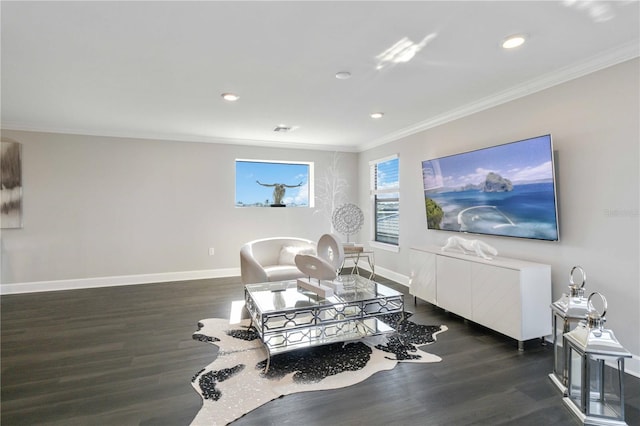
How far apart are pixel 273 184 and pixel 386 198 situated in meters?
2.14

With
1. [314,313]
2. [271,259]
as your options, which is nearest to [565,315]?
[314,313]

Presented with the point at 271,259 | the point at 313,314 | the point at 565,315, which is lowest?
the point at 313,314

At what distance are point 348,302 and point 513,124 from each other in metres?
2.45

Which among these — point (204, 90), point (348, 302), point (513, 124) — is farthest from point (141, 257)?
point (513, 124)

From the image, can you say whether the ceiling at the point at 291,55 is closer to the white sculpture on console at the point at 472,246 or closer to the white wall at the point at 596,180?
the white wall at the point at 596,180

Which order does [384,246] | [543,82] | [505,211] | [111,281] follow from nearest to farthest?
[543,82] < [505,211] < [111,281] < [384,246]

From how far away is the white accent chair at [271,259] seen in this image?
12.4ft

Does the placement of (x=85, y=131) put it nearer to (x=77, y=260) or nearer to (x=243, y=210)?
(x=77, y=260)

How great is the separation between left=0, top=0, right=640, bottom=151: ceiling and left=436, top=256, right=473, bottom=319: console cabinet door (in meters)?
1.78

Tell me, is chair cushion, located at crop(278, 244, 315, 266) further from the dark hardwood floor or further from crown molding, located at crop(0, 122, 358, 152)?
crown molding, located at crop(0, 122, 358, 152)

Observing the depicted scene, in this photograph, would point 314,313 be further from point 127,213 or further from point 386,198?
point 127,213

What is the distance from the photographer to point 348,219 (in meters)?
5.31

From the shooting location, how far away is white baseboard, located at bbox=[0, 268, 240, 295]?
4.64 meters

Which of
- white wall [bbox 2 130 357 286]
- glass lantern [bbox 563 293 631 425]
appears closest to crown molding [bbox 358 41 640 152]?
glass lantern [bbox 563 293 631 425]
